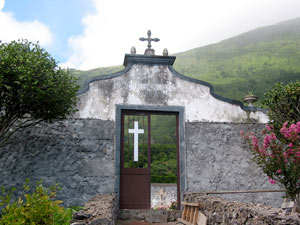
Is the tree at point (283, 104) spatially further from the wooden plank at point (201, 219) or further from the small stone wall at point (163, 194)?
the small stone wall at point (163, 194)

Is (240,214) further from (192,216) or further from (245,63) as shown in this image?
(245,63)

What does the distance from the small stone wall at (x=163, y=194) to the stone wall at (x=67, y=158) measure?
395 inches

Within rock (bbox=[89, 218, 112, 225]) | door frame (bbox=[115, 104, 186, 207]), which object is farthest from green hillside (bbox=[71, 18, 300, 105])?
rock (bbox=[89, 218, 112, 225])

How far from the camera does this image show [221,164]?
32.0 ft

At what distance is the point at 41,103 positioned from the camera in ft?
24.7

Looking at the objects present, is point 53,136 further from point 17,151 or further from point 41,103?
point 41,103

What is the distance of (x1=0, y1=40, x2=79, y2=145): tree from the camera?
23.0ft

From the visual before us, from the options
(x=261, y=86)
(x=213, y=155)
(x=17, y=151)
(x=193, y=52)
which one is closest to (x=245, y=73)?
(x=261, y=86)

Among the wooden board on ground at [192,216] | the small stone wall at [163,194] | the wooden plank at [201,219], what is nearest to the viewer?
the wooden plank at [201,219]

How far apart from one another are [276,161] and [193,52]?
154ft

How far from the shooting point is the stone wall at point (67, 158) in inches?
345

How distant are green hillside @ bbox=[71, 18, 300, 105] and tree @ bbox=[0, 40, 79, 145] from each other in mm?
26013

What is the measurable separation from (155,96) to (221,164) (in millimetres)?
2730

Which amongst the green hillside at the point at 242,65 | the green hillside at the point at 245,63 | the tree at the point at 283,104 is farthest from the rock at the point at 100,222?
the green hillside at the point at 242,65
